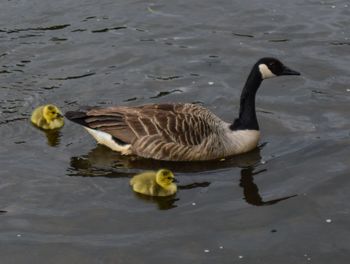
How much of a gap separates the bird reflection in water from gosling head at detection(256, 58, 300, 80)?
109 centimetres

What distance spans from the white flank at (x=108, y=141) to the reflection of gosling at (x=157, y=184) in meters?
1.21

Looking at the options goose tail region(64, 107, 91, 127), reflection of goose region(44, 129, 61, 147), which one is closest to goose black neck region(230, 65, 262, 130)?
goose tail region(64, 107, 91, 127)

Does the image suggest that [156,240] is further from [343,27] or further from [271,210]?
[343,27]

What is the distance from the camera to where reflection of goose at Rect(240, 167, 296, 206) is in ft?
31.0

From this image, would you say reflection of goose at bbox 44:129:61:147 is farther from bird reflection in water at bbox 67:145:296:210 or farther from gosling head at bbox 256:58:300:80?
gosling head at bbox 256:58:300:80

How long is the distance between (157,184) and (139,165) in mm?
1148

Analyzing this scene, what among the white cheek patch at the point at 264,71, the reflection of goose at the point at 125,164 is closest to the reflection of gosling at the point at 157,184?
the reflection of goose at the point at 125,164

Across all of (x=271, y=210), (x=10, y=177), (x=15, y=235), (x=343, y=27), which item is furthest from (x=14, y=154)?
(x=343, y=27)

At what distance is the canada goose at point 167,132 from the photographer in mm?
10633

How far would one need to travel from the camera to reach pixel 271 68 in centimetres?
1108

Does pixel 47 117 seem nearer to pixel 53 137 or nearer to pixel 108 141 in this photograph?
pixel 53 137

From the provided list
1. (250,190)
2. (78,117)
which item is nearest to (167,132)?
(78,117)

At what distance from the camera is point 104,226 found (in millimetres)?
8883

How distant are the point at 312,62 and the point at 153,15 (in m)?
3.64
